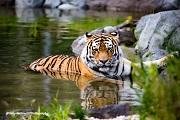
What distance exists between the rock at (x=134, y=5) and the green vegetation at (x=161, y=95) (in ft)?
73.2

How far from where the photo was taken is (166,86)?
4.96 metres

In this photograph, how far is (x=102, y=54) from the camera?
10.1m

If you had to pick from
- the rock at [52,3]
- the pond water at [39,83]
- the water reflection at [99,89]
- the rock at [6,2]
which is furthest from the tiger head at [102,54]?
the rock at [6,2]

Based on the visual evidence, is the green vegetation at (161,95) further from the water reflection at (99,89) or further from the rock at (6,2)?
the rock at (6,2)

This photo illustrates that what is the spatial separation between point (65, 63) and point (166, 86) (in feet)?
19.3

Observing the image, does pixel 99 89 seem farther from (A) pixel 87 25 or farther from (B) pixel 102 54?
(A) pixel 87 25

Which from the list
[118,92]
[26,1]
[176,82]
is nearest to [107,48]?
[118,92]

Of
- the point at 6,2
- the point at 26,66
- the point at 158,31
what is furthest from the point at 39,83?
the point at 6,2

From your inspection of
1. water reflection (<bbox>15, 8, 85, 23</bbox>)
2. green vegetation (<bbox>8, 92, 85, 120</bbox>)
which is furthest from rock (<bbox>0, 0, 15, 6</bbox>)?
green vegetation (<bbox>8, 92, 85, 120</bbox>)

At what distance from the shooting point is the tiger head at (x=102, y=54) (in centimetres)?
1010

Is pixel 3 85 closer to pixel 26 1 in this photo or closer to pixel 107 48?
pixel 107 48

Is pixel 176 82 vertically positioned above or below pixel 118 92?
above

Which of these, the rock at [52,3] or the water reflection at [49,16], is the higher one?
the rock at [52,3]

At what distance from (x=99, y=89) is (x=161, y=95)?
427 cm
